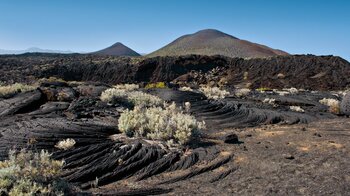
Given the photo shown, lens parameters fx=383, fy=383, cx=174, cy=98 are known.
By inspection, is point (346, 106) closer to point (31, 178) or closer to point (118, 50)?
point (31, 178)

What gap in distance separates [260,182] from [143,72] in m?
48.2

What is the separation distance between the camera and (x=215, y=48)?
99.5 m

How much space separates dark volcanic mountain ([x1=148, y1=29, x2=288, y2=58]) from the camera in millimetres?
93438

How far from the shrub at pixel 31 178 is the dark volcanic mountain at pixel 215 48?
273ft

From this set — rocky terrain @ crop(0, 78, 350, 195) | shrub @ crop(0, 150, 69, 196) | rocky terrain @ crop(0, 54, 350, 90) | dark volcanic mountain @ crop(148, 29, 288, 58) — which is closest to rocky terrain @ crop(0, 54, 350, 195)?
rocky terrain @ crop(0, 78, 350, 195)

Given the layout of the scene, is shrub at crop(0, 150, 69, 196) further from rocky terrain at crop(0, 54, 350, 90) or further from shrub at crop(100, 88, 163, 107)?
rocky terrain at crop(0, 54, 350, 90)

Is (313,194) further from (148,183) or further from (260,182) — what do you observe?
(148,183)

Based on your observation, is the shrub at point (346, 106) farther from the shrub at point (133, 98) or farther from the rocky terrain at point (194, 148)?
the shrub at point (133, 98)

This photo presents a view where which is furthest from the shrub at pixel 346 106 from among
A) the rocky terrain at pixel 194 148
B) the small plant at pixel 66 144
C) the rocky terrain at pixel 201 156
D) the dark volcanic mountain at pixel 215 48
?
the dark volcanic mountain at pixel 215 48

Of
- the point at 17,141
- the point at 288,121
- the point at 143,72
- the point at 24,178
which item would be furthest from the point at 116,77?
the point at 24,178

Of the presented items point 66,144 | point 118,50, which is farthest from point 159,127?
point 118,50

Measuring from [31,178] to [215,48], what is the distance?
95.8 m

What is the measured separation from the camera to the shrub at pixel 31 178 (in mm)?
5266

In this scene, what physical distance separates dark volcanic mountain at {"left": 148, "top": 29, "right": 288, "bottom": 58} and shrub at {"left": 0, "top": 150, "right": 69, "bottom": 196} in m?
83.3
